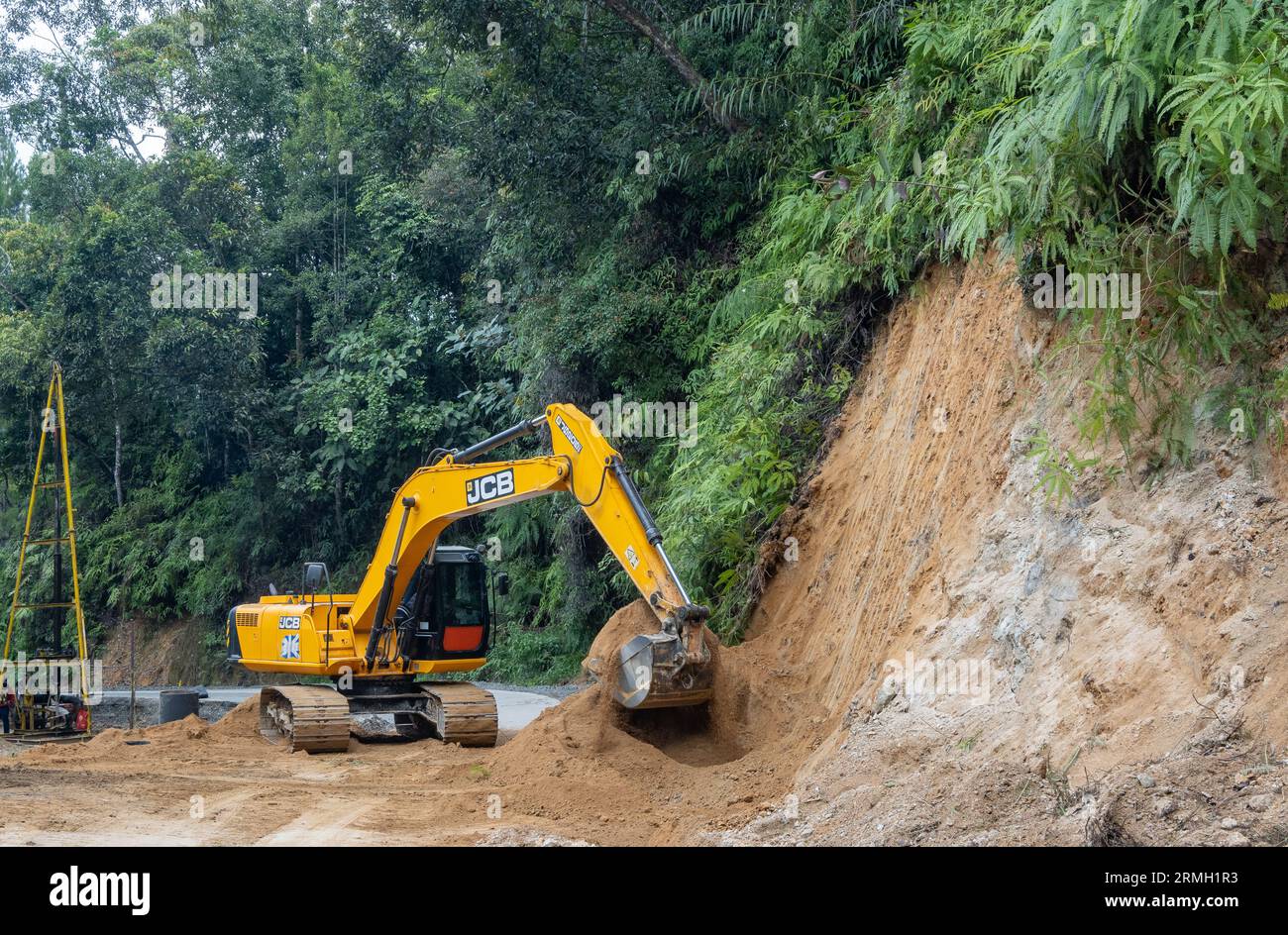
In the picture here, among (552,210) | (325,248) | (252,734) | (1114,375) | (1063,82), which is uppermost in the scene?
(325,248)

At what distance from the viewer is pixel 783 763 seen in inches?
341

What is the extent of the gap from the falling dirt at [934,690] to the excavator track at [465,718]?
0.69 metres

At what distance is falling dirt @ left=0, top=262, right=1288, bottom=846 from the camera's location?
5.82 m

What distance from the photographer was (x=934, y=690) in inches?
302

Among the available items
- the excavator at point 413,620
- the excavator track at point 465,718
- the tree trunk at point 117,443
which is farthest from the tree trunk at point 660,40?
the tree trunk at point 117,443

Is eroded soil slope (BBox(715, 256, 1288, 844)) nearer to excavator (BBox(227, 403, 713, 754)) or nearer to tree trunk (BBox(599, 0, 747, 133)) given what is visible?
excavator (BBox(227, 403, 713, 754))

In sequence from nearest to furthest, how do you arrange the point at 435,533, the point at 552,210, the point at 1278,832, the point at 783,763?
the point at 1278,832 < the point at 783,763 < the point at 435,533 < the point at 552,210

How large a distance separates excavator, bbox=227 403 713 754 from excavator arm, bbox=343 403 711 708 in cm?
2

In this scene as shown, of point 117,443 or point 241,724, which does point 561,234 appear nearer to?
point 241,724

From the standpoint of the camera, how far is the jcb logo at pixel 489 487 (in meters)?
11.7

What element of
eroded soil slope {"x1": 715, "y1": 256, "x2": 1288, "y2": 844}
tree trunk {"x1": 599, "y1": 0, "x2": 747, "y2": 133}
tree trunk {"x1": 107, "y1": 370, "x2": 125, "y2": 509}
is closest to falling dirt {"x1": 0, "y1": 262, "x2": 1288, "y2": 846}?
eroded soil slope {"x1": 715, "y1": 256, "x2": 1288, "y2": 844}

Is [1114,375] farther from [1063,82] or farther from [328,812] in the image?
[328,812]

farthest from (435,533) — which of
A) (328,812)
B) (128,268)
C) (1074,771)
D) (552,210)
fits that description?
(128,268)

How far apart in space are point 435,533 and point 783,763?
6.01 metres
